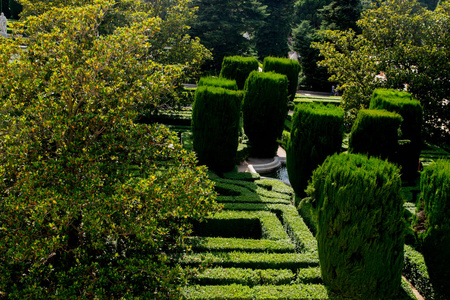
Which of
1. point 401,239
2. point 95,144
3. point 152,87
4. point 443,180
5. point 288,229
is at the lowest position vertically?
point 288,229

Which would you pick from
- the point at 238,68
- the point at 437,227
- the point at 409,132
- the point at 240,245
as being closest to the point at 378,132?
the point at 409,132

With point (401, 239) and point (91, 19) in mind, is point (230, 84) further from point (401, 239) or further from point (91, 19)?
point (401, 239)

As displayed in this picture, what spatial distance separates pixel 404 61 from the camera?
48.6ft

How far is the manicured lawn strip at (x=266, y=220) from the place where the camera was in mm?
8305

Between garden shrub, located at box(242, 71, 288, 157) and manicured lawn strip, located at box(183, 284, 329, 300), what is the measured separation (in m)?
7.82

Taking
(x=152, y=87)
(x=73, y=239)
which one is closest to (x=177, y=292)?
(x=73, y=239)

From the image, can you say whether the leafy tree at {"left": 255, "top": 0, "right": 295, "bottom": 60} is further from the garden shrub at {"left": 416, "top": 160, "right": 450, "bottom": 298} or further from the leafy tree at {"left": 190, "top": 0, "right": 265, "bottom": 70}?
the garden shrub at {"left": 416, "top": 160, "right": 450, "bottom": 298}

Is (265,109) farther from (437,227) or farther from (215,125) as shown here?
(437,227)

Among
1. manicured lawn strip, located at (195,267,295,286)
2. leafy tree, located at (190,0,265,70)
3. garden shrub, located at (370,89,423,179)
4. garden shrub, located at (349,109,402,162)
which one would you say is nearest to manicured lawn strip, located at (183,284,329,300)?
manicured lawn strip, located at (195,267,295,286)

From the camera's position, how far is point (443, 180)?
6719 mm

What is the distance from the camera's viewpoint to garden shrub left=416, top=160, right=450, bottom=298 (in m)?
6.62

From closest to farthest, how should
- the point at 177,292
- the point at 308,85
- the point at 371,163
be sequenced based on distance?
the point at 177,292 → the point at 371,163 → the point at 308,85

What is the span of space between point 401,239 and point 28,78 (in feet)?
21.6

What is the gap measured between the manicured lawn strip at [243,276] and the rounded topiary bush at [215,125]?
16.4ft
